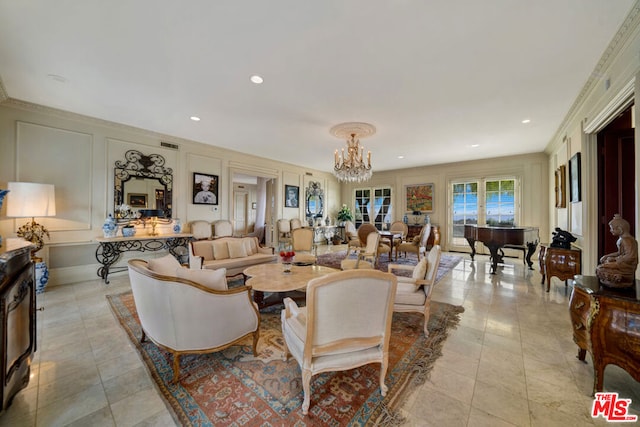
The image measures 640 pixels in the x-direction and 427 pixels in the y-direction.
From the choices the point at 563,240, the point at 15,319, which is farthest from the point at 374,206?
the point at 15,319

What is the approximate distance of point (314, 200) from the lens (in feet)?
28.3

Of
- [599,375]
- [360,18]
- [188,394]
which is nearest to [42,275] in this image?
[188,394]

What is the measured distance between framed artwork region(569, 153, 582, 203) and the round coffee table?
3834 millimetres

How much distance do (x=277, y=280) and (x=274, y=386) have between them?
1068 millimetres

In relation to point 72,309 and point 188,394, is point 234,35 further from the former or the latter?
point 72,309

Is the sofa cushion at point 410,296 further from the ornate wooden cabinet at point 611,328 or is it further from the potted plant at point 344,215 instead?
the potted plant at point 344,215

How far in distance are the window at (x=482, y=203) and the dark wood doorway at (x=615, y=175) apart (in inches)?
154

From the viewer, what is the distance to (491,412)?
147cm

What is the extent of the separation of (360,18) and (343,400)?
2857mm

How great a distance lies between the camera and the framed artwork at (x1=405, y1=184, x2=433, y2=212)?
26.0 ft

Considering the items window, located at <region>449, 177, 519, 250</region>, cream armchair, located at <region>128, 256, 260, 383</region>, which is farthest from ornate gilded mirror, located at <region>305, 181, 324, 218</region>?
cream armchair, located at <region>128, 256, 260, 383</region>

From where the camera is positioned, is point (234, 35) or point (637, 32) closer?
point (637, 32)

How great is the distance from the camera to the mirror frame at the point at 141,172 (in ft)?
14.6

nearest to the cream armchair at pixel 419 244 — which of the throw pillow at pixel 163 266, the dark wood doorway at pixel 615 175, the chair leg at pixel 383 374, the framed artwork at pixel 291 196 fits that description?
the dark wood doorway at pixel 615 175
